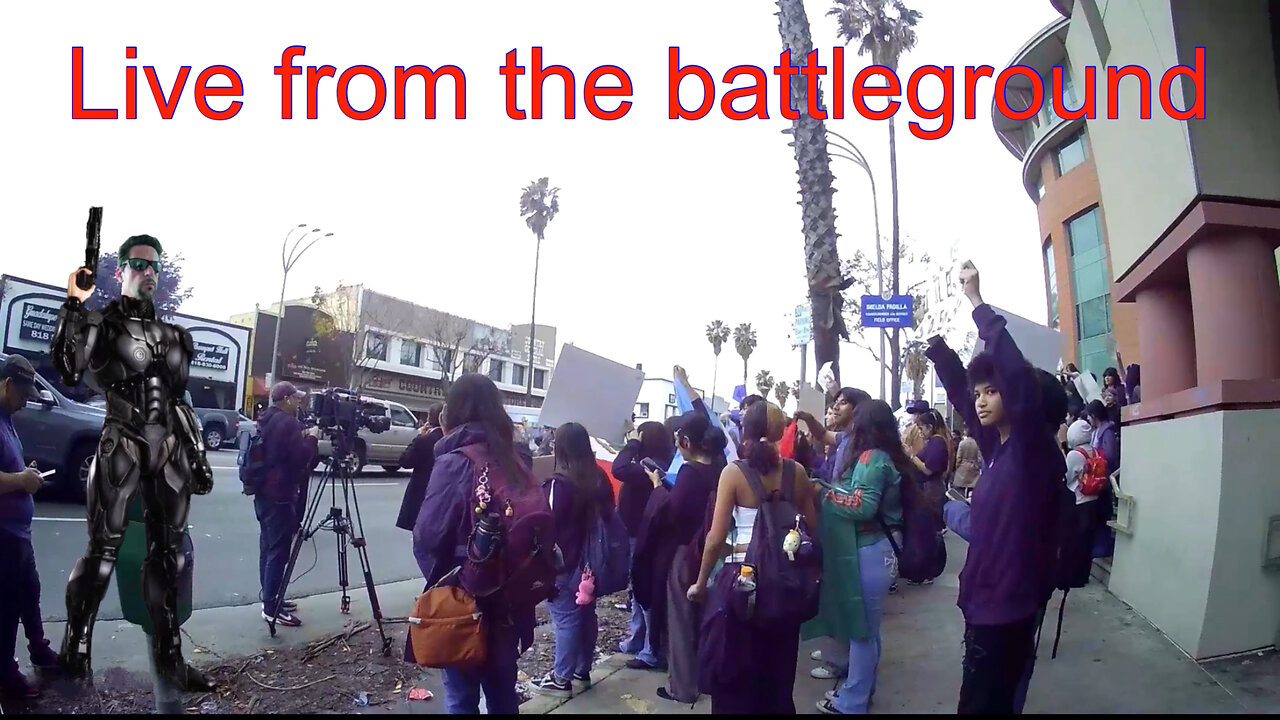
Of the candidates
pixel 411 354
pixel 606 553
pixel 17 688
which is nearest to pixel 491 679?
pixel 606 553

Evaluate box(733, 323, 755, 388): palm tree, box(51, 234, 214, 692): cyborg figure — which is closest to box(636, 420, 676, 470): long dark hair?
box(51, 234, 214, 692): cyborg figure

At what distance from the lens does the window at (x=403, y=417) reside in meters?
21.3

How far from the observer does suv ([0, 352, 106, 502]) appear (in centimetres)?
929

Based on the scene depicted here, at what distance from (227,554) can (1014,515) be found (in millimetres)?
7895

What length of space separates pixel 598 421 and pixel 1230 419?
422 cm

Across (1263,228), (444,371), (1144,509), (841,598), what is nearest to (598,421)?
(841,598)

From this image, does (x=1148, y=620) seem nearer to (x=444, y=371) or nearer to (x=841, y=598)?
(x=841, y=598)

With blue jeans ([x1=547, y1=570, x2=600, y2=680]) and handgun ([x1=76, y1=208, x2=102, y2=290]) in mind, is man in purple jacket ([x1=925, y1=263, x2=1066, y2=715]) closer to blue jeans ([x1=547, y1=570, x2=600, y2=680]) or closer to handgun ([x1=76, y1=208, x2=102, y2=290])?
blue jeans ([x1=547, y1=570, x2=600, y2=680])

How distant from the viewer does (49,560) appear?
6926mm

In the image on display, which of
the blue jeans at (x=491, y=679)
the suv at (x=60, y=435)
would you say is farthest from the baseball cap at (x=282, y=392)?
the suv at (x=60, y=435)

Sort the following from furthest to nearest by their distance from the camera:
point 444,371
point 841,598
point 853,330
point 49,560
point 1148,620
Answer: point 444,371 → point 853,330 → point 49,560 → point 1148,620 → point 841,598

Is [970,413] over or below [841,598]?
over

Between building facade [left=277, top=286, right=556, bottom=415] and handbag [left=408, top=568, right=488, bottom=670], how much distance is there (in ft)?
114

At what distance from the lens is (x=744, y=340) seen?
69.9 meters
